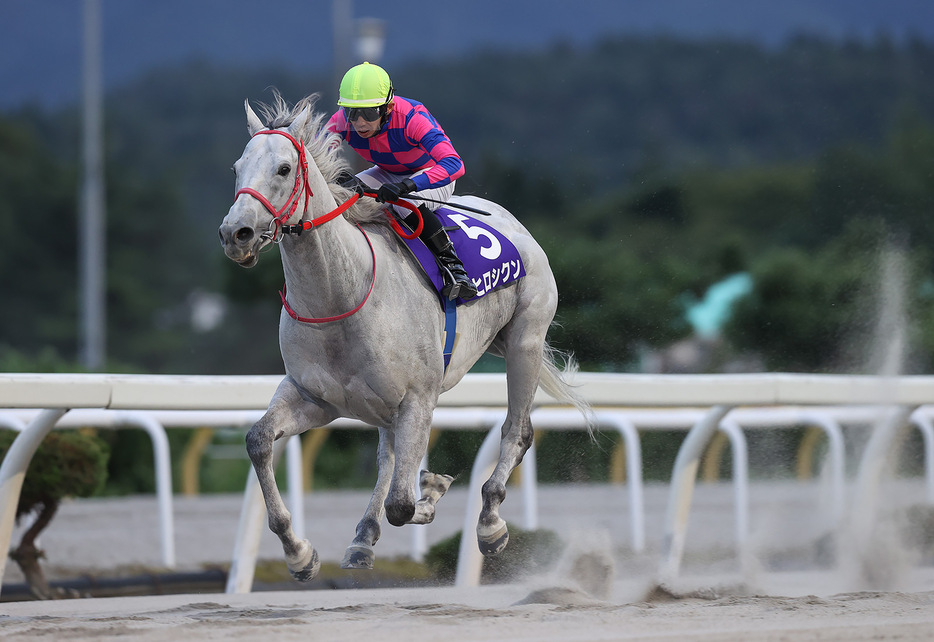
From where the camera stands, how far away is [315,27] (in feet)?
305

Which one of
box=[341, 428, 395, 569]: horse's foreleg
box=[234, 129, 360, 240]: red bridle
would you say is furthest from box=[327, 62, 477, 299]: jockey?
box=[341, 428, 395, 569]: horse's foreleg

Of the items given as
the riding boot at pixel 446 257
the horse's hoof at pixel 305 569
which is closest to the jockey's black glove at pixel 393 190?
the riding boot at pixel 446 257

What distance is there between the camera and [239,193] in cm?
390

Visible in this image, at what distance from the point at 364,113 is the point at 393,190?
0.33 meters

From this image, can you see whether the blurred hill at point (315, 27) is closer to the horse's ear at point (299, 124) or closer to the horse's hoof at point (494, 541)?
the horse's hoof at point (494, 541)

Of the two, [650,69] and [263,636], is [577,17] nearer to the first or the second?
[650,69]

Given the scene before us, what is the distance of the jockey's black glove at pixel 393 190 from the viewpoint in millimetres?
4559

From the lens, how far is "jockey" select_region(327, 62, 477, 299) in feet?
14.9

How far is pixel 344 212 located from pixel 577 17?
7938 cm

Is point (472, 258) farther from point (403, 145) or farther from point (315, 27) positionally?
point (315, 27)

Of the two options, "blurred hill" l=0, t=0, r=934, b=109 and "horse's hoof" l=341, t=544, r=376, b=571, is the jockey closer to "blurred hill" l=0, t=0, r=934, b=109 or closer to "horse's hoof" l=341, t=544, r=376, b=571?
"horse's hoof" l=341, t=544, r=376, b=571

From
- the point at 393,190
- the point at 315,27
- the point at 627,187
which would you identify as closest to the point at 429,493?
the point at 393,190

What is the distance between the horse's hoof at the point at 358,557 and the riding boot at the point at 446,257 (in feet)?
3.38

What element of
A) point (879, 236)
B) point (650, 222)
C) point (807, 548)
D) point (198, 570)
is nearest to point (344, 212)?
point (198, 570)
